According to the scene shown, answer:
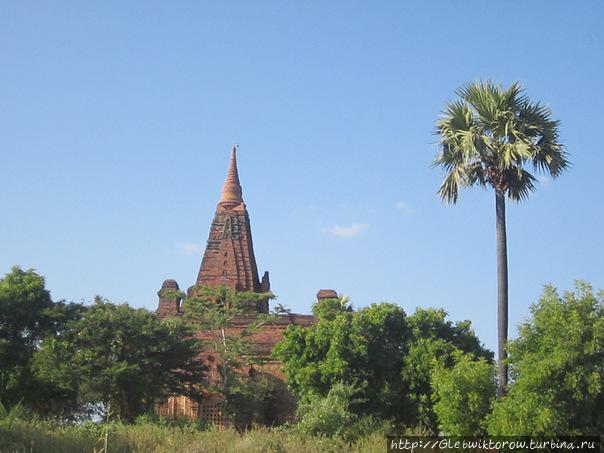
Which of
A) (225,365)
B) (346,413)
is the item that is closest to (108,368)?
(225,365)

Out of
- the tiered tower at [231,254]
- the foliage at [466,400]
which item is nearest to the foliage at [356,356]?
the foliage at [466,400]

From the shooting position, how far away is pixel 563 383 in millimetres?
16000

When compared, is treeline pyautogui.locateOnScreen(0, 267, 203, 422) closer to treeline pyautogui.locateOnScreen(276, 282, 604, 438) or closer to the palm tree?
treeline pyautogui.locateOnScreen(276, 282, 604, 438)

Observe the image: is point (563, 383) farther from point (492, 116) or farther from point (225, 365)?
point (225, 365)

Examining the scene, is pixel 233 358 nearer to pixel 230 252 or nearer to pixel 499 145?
pixel 499 145

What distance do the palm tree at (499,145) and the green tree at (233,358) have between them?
10941 mm

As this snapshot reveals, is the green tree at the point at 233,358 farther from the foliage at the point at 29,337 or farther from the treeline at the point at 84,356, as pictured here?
the foliage at the point at 29,337

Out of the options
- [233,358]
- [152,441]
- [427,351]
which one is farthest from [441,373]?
[233,358]

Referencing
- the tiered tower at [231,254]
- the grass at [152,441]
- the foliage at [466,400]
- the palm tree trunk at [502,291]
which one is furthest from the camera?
the tiered tower at [231,254]

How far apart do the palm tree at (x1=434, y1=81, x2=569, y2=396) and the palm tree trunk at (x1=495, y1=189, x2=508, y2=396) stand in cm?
3

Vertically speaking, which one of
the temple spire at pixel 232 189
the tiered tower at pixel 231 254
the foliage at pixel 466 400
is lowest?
the foliage at pixel 466 400

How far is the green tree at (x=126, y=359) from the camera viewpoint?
2411 cm

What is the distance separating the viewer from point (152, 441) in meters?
15.3

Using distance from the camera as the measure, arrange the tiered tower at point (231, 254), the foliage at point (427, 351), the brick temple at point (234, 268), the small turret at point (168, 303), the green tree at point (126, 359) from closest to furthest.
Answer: the foliage at point (427, 351)
the green tree at point (126, 359)
the brick temple at point (234, 268)
the small turret at point (168, 303)
the tiered tower at point (231, 254)
